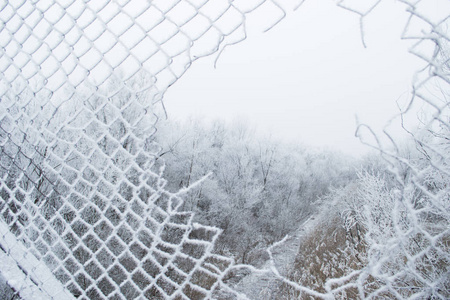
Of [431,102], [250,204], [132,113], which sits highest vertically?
Answer: [132,113]

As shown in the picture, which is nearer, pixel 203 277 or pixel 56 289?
pixel 56 289

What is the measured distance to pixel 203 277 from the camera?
8.90 m

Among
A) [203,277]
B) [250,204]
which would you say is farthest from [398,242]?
[250,204]

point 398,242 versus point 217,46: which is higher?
point 217,46

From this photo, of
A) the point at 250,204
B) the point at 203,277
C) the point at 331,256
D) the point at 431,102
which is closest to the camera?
the point at 431,102

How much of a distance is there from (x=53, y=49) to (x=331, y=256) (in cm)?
1109

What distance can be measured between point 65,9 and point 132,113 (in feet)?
33.8

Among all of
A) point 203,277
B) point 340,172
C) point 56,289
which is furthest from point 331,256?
point 340,172

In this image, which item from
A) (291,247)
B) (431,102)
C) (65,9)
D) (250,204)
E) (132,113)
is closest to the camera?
(431,102)

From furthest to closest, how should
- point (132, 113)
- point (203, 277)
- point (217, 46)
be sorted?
point (132, 113) < point (203, 277) < point (217, 46)

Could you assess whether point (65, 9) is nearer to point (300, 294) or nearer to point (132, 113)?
point (300, 294)

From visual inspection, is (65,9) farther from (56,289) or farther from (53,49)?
(56,289)

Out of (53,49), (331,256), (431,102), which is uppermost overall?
(53,49)

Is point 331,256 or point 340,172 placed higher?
point 340,172
